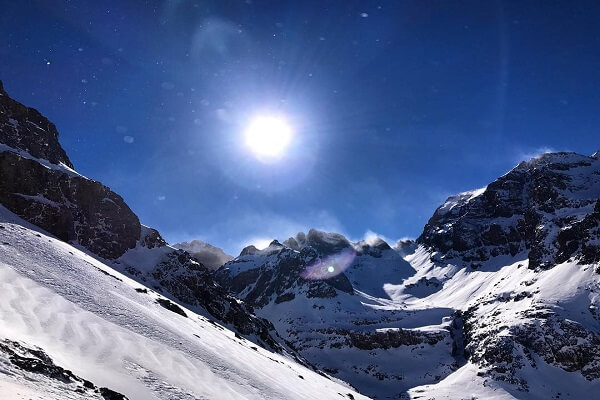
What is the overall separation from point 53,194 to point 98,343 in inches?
2576

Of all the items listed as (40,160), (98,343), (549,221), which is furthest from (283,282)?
(98,343)

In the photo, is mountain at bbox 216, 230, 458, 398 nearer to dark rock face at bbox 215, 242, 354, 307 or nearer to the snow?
dark rock face at bbox 215, 242, 354, 307

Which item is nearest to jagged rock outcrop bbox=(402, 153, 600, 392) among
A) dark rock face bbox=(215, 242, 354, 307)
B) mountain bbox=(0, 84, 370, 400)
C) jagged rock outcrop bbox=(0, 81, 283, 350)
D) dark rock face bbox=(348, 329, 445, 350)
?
dark rock face bbox=(348, 329, 445, 350)

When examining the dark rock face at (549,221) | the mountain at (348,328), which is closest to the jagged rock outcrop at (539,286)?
the dark rock face at (549,221)

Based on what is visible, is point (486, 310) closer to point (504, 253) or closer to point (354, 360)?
point (354, 360)

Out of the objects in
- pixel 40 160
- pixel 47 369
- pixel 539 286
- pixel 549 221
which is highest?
pixel 549 221

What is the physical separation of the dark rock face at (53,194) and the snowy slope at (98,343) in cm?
3460

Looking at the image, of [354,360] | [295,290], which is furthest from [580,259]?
[295,290]

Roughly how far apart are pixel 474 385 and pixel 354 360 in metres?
36.6

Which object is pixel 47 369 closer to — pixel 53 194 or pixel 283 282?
pixel 53 194

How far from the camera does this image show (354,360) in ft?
364

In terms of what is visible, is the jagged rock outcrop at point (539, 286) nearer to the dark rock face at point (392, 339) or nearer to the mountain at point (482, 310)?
the mountain at point (482, 310)

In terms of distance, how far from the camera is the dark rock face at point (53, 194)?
236ft

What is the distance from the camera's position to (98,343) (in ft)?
79.4
